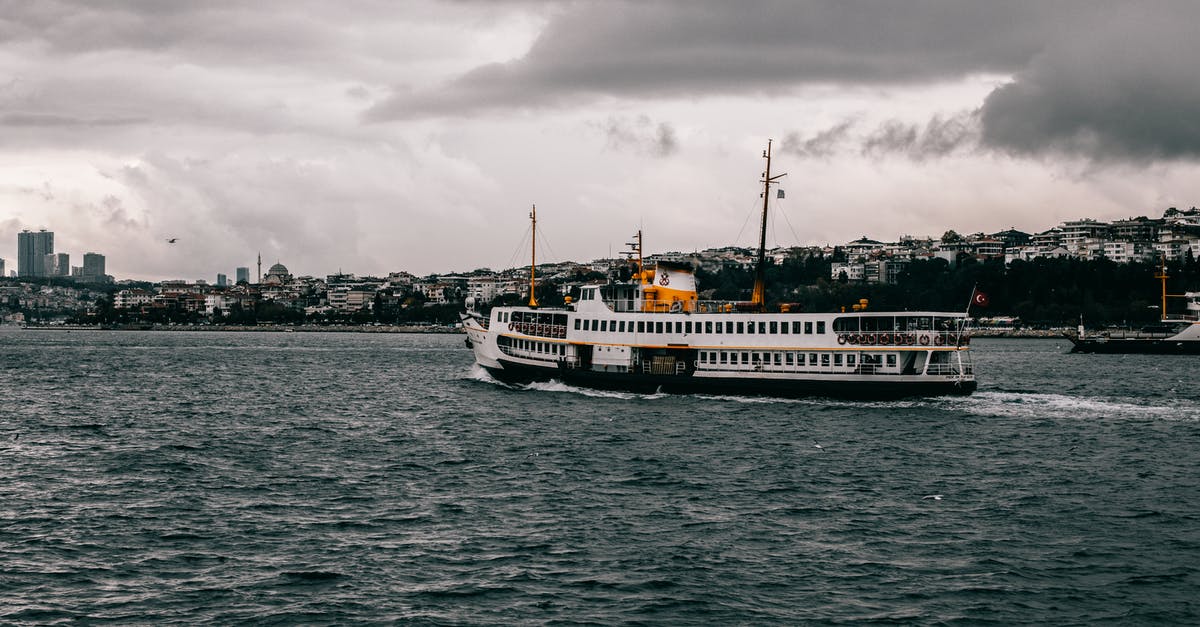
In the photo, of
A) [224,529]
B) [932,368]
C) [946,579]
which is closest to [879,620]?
A: [946,579]

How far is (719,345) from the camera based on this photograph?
183 feet

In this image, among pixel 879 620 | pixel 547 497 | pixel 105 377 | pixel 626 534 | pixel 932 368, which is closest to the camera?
pixel 879 620

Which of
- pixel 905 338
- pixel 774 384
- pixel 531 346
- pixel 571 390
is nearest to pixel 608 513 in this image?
pixel 774 384

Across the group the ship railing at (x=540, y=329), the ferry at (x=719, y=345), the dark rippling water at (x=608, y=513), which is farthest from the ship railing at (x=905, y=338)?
the ship railing at (x=540, y=329)

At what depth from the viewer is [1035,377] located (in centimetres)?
8006

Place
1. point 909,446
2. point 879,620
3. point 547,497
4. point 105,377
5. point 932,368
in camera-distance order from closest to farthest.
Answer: point 879,620 → point 547,497 → point 909,446 → point 932,368 → point 105,377

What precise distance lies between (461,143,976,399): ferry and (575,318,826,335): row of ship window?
5 cm

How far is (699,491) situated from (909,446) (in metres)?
12.1

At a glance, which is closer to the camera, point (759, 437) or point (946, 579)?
point (946, 579)

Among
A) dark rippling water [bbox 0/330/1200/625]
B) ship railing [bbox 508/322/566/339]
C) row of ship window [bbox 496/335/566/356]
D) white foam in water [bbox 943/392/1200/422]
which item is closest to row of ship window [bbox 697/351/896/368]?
dark rippling water [bbox 0/330/1200/625]

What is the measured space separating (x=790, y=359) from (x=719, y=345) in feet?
12.3

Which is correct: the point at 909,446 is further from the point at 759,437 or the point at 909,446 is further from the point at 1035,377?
the point at 1035,377

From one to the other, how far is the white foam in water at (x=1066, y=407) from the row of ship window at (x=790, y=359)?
4.36 metres

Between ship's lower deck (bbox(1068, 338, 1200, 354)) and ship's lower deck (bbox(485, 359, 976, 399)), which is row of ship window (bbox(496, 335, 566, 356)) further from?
ship's lower deck (bbox(1068, 338, 1200, 354))
